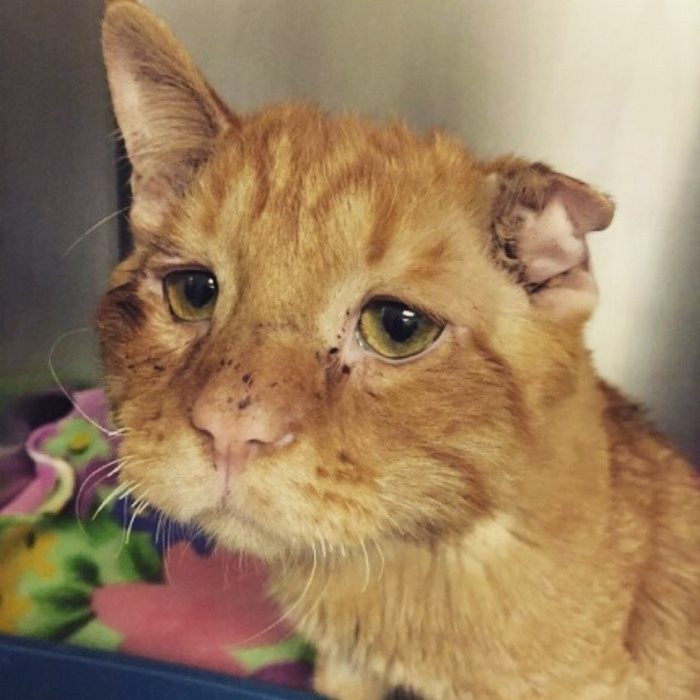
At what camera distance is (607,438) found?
115cm

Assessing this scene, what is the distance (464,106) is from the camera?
5.59 feet

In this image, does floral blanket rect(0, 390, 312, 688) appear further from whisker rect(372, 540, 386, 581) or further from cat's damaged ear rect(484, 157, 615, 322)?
cat's damaged ear rect(484, 157, 615, 322)

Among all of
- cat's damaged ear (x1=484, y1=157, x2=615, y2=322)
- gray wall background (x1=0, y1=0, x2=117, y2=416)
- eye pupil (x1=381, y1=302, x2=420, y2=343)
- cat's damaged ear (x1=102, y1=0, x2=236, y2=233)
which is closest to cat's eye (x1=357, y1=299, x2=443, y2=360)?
eye pupil (x1=381, y1=302, x2=420, y2=343)

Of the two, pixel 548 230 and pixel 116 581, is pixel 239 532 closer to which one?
pixel 548 230

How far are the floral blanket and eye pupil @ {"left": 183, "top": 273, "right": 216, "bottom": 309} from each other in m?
0.43

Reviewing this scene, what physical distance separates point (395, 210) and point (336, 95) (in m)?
0.94

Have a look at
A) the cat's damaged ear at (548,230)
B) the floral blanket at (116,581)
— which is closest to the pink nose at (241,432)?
the cat's damaged ear at (548,230)

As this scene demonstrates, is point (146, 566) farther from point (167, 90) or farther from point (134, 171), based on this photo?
point (167, 90)

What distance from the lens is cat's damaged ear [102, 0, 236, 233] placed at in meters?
1.00

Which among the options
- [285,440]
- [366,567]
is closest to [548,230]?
[285,440]

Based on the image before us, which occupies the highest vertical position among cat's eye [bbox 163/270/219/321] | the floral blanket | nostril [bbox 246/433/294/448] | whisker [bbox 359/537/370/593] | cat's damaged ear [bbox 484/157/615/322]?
cat's damaged ear [bbox 484/157/615/322]

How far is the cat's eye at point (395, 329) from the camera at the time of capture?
894 mm

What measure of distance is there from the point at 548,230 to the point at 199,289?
15.2 inches

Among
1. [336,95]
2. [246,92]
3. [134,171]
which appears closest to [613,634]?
[134,171]
